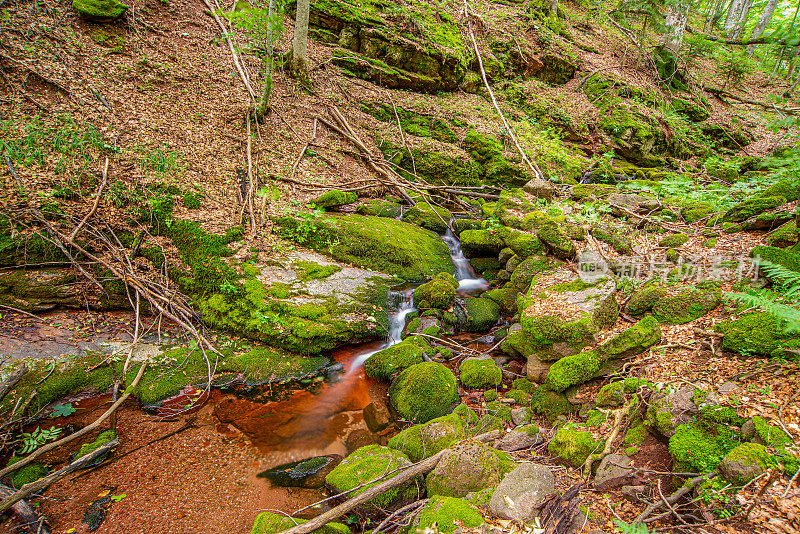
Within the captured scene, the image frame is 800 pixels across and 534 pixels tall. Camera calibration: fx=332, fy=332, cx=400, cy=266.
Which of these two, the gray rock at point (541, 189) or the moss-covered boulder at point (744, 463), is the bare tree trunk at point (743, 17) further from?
the moss-covered boulder at point (744, 463)

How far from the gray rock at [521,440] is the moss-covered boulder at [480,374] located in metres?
1.16

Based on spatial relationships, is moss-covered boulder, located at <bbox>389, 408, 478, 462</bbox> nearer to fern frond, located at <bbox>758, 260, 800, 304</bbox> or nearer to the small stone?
the small stone

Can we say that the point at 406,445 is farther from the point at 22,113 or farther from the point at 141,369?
the point at 22,113

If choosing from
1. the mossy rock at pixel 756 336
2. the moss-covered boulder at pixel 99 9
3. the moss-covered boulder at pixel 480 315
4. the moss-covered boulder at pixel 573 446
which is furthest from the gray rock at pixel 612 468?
the moss-covered boulder at pixel 99 9

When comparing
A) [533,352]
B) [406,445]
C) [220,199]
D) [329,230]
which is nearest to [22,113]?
[220,199]

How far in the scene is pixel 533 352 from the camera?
5.11 m

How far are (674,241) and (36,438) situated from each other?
377 inches

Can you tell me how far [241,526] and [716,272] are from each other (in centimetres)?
670

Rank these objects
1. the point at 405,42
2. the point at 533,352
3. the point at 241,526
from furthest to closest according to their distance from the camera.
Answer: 1. the point at 405,42
2. the point at 533,352
3. the point at 241,526

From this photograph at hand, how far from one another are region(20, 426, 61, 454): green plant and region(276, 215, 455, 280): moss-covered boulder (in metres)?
4.44

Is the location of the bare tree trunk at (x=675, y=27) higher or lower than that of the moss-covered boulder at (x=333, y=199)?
higher

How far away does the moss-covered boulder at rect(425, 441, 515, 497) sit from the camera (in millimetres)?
3111

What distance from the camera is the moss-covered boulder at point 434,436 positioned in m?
3.86

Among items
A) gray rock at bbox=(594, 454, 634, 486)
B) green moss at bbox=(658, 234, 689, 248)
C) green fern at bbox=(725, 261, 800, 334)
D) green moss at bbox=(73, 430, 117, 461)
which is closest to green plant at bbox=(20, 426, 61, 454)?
green moss at bbox=(73, 430, 117, 461)
